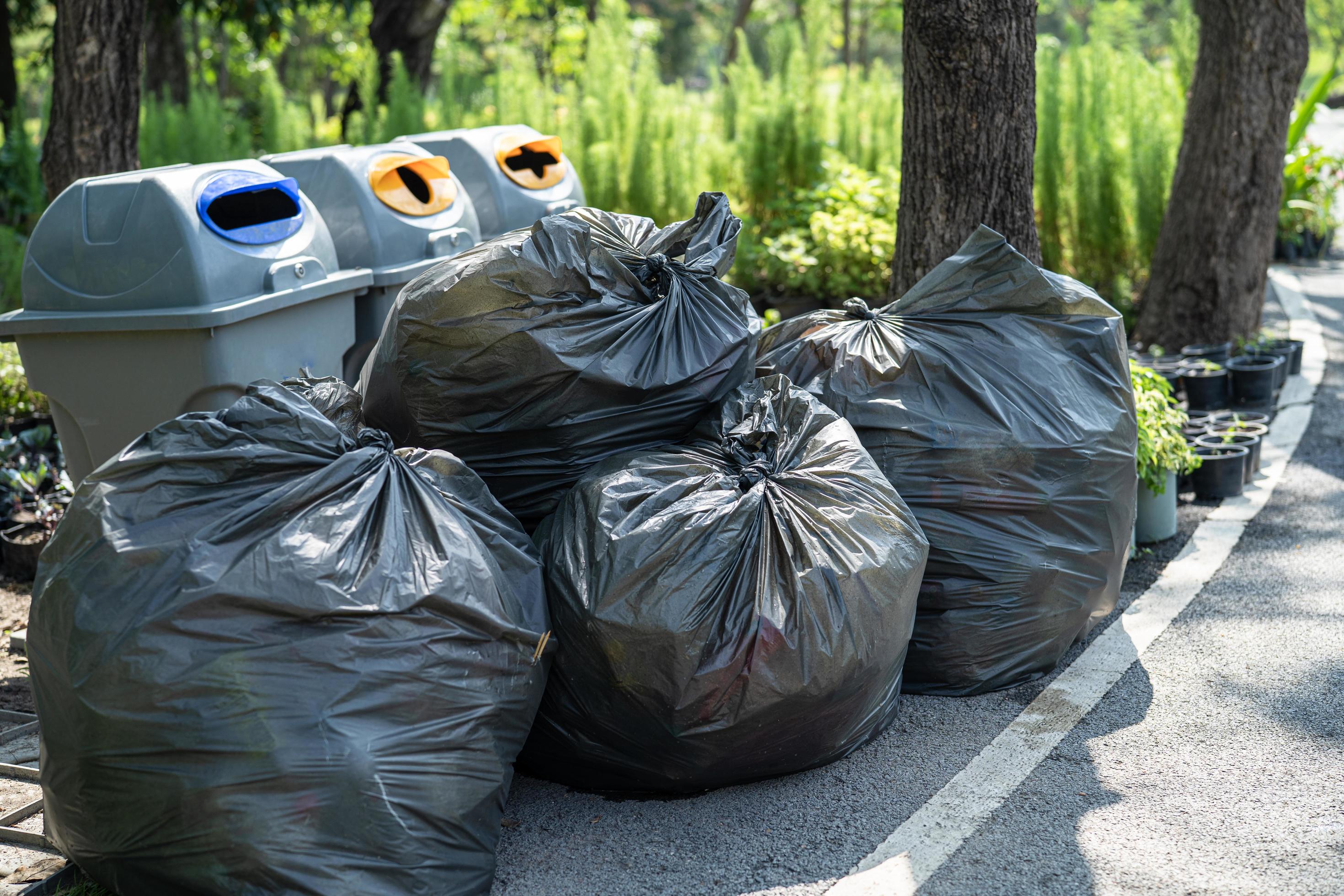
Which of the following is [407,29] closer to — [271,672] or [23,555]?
[23,555]

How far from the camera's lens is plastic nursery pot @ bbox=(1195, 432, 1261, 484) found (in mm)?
4797

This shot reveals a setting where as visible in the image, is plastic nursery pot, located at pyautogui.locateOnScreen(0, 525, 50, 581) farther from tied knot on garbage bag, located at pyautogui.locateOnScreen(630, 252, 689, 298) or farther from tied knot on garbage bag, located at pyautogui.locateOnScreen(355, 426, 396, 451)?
tied knot on garbage bag, located at pyautogui.locateOnScreen(630, 252, 689, 298)

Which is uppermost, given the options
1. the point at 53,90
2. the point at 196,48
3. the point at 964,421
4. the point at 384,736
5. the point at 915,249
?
the point at 196,48

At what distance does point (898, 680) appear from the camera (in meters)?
2.83

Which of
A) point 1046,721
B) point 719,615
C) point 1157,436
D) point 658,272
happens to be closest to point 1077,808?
point 1046,721

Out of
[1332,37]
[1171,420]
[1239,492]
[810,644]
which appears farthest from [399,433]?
[1332,37]

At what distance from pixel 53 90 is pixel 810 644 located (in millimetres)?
4968

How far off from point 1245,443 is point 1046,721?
2579mm

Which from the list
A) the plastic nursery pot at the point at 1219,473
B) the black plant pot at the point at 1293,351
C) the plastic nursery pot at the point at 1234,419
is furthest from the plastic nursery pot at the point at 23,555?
the black plant pot at the point at 1293,351

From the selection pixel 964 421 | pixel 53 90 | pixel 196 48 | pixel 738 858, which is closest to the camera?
pixel 738 858

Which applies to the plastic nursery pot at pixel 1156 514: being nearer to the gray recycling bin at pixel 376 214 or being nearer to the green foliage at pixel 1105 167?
the gray recycling bin at pixel 376 214

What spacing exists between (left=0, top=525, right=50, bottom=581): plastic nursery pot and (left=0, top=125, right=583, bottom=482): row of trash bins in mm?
595

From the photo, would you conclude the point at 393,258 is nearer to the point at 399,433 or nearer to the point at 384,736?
the point at 399,433

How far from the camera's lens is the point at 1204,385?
5715 mm
